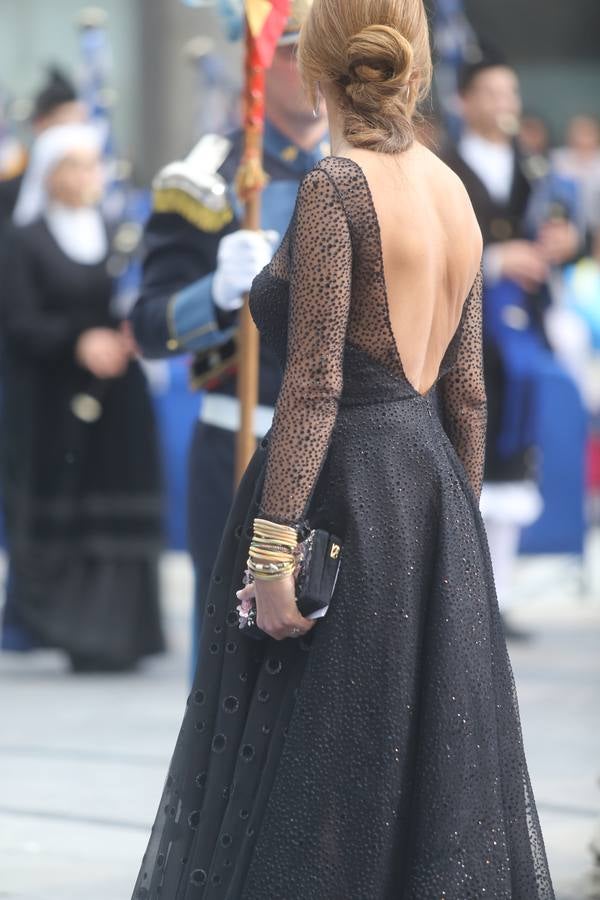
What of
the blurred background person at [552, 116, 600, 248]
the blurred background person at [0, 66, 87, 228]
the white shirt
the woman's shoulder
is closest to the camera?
the woman's shoulder

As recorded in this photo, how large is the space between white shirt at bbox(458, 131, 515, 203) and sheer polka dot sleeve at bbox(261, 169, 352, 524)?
4672 millimetres

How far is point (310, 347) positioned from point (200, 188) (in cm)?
137

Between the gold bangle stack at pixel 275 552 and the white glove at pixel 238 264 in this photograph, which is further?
the white glove at pixel 238 264

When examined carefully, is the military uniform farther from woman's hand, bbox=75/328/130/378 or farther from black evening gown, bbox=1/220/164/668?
black evening gown, bbox=1/220/164/668

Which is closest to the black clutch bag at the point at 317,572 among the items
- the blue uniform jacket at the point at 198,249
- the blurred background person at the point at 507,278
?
the blue uniform jacket at the point at 198,249

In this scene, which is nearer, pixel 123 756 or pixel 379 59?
pixel 379 59

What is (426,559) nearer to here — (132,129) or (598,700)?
(598,700)

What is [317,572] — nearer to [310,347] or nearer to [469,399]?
[310,347]

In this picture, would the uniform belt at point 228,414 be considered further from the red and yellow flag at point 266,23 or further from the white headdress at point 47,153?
the white headdress at point 47,153

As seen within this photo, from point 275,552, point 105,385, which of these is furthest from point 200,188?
point 105,385

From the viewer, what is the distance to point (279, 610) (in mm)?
2791

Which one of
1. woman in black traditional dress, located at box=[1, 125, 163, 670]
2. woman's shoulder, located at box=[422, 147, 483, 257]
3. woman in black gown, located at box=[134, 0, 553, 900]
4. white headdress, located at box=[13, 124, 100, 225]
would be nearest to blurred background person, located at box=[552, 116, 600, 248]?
white headdress, located at box=[13, 124, 100, 225]

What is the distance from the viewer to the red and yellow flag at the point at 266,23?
3893 millimetres

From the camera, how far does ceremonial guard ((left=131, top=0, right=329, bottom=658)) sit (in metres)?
4.04
